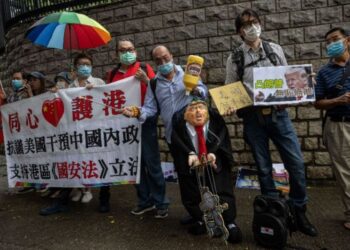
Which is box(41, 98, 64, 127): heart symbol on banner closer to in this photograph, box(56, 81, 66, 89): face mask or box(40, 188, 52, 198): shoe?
box(56, 81, 66, 89): face mask

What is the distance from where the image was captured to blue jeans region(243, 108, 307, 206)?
362cm

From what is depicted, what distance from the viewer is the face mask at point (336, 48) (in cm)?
365

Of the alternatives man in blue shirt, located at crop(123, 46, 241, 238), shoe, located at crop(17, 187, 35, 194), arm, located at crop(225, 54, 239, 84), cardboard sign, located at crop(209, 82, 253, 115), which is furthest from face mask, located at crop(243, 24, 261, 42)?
shoe, located at crop(17, 187, 35, 194)

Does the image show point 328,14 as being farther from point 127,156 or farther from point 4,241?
point 4,241

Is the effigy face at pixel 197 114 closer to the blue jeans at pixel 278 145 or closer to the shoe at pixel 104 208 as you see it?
the blue jeans at pixel 278 145

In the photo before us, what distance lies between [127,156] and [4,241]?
5.13 ft

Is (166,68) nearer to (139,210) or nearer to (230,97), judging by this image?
(230,97)

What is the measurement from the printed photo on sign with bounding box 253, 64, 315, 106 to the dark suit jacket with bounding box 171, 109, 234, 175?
42 cm

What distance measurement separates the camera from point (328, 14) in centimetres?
544

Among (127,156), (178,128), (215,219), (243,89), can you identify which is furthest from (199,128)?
(127,156)

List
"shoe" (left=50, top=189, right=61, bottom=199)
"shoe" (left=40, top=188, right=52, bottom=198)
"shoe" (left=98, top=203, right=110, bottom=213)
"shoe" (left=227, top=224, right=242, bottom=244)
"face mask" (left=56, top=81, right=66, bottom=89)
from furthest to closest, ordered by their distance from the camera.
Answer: "shoe" (left=40, top=188, right=52, bottom=198)
"face mask" (left=56, top=81, right=66, bottom=89)
"shoe" (left=50, top=189, right=61, bottom=199)
"shoe" (left=98, top=203, right=110, bottom=213)
"shoe" (left=227, top=224, right=242, bottom=244)

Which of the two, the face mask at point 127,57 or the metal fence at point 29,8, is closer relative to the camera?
the face mask at point 127,57

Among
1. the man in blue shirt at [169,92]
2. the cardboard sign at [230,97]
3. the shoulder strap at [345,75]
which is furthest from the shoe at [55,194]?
the shoulder strap at [345,75]

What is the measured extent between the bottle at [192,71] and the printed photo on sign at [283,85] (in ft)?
1.70
